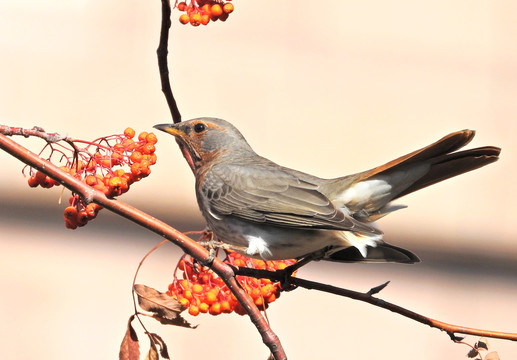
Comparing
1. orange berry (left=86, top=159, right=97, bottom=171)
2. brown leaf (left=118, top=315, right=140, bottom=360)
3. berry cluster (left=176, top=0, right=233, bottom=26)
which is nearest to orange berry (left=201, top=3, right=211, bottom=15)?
berry cluster (left=176, top=0, right=233, bottom=26)

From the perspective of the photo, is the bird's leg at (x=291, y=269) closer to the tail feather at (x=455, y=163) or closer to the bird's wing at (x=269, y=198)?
the bird's wing at (x=269, y=198)

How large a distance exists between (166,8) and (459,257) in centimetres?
604

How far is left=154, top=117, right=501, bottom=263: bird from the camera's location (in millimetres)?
2984

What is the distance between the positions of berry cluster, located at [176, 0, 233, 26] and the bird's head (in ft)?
3.67

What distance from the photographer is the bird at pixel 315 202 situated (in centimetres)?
298

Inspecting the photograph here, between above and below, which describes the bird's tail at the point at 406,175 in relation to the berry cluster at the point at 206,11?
below

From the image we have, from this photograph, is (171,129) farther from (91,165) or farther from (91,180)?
(91,180)

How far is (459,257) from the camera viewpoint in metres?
7.69

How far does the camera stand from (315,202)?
3225mm

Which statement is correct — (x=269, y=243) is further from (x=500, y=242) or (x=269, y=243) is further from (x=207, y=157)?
(x=500, y=242)

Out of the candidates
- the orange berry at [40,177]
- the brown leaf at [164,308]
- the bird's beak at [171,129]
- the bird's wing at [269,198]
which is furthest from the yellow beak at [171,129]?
the brown leaf at [164,308]

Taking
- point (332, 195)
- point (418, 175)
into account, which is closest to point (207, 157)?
point (332, 195)

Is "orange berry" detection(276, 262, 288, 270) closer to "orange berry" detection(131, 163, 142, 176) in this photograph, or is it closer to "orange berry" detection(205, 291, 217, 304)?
"orange berry" detection(205, 291, 217, 304)

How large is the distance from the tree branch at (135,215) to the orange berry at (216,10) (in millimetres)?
796
